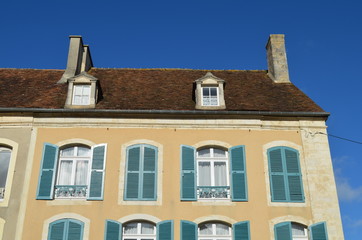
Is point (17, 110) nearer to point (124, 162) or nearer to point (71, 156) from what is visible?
point (71, 156)

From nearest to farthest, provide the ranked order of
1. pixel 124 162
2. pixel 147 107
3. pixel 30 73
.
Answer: pixel 124 162, pixel 147 107, pixel 30 73

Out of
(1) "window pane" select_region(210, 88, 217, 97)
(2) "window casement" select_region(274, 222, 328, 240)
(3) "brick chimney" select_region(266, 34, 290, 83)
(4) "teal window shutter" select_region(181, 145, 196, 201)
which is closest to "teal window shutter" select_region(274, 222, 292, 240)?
(2) "window casement" select_region(274, 222, 328, 240)

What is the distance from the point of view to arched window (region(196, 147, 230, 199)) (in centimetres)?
1356

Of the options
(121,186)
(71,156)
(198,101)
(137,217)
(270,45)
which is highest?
(270,45)

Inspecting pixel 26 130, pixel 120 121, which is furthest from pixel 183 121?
pixel 26 130

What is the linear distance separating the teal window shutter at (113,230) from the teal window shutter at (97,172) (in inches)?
34.5

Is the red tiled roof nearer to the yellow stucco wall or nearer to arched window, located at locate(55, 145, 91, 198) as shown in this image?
the yellow stucco wall

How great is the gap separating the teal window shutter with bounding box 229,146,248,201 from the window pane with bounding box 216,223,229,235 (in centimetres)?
86

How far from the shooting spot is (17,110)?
1436 centimetres

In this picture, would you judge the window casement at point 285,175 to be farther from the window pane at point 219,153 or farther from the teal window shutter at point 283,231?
the window pane at point 219,153

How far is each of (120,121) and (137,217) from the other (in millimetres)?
3333

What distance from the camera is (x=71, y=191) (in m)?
13.4

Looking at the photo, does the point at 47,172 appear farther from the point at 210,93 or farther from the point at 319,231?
the point at 319,231

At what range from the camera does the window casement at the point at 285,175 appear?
13539mm
